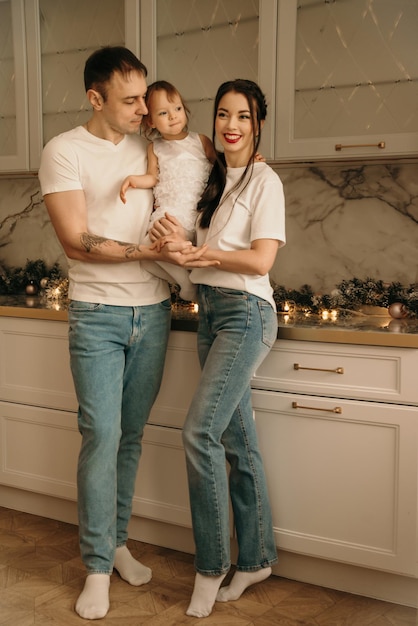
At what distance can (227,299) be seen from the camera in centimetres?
201

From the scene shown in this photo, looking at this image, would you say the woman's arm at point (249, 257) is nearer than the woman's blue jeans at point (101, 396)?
Yes

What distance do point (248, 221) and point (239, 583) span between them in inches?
41.9

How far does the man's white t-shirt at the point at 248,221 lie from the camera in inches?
76.4

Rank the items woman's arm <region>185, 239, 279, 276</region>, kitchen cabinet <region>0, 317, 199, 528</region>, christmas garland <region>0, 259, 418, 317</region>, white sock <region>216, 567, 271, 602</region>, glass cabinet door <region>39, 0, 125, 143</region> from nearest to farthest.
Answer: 1. woman's arm <region>185, 239, 279, 276</region>
2. white sock <region>216, 567, 271, 602</region>
3. kitchen cabinet <region>0, 317, 199, 528</region>
4. christmas garland <region>0, 259, 418, 317</region>
5. glass cabinet door <region>39, 0, 125, 143</region>

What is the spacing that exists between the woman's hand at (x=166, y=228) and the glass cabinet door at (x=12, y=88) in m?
1.11

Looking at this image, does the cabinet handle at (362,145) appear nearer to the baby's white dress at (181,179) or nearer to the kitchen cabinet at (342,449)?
the baby's white dress at (181,179)

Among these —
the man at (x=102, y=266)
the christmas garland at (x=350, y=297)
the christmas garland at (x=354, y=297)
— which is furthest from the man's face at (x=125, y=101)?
the christmas garland at (x=354, y=297)

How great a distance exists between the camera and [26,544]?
254 centimetres

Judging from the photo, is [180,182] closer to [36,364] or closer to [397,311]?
[397,311]

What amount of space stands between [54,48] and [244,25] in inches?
32.7

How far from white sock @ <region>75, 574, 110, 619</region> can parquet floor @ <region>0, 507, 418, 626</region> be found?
0.9 inches

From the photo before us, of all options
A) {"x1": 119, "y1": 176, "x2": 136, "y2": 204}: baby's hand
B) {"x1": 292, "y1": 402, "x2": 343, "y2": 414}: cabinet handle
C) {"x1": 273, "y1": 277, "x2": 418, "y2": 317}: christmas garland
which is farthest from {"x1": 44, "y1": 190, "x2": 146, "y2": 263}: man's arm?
{"x1": 273, "y1": 277, "x2": 418, "y2": 317}: christmas garland

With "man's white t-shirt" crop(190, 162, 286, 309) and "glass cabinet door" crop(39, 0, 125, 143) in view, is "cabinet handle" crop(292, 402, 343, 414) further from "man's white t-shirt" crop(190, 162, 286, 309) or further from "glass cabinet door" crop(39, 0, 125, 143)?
"glass cabinet door" crop(39, 0, 125, 143)

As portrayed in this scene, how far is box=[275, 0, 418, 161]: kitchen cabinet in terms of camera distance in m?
2.25
